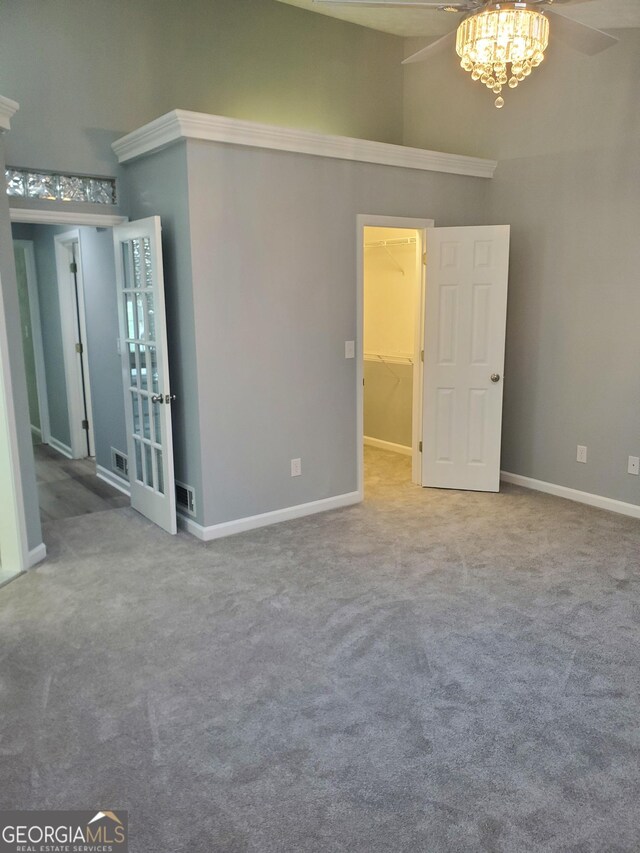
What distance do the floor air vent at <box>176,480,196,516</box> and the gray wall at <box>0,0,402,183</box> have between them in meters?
2.20

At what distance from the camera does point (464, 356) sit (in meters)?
5.06

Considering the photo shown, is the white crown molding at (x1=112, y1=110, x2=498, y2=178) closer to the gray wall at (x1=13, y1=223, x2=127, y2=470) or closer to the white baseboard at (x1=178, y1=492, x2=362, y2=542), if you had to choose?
the gray wall at (x1=13, y1=223, x2=127, y2=470)

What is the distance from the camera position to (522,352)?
17.1 ft

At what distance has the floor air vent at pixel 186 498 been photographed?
4289mm

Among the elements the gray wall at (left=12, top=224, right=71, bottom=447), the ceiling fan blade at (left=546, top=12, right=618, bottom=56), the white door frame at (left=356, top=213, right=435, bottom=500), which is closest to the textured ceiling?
the ceiling fan blade at (left=546, top=12, right=618, bottom=56)

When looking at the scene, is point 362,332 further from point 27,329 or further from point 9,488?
point 27,329

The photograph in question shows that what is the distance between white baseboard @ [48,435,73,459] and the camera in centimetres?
645

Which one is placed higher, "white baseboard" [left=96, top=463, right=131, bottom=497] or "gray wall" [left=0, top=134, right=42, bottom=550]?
"gray wall" [left=0, top=134, right=42, bottom=550]

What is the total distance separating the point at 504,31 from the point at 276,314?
210 centimetres

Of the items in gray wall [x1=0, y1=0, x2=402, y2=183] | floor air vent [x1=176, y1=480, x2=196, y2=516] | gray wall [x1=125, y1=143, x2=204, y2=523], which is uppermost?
gray wall [x1=0, y1=0, x2=402, y2=183]

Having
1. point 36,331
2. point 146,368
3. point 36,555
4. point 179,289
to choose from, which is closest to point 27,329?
point 36,331

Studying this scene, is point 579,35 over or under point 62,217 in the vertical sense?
over

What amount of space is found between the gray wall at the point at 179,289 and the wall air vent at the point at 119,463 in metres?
0.97

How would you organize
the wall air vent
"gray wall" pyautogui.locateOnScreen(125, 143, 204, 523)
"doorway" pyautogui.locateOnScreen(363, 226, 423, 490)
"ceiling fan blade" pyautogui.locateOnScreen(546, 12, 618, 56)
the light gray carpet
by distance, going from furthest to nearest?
"doorway" pyautogui.locateOnScreen(363, 226, 423, 490) < the wall air vent < "gray wall" pyautogui.locateOnScreen(125, 143, 204, 523) < "ceiling fan blade" pyautogui.locateOnScreen(546, 12, 618, 56) < the light gray carpet
